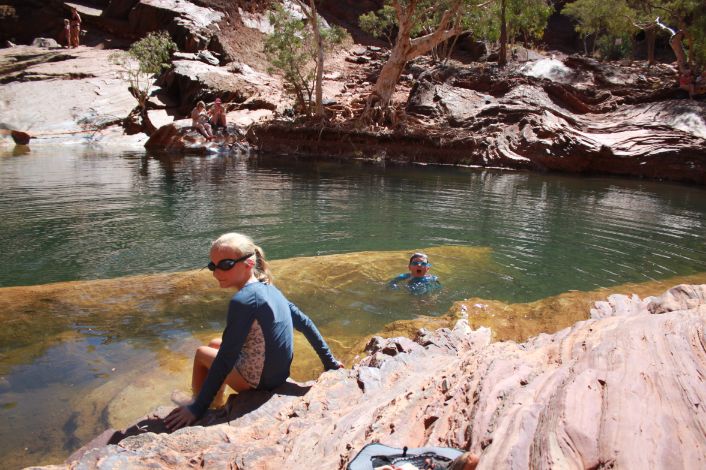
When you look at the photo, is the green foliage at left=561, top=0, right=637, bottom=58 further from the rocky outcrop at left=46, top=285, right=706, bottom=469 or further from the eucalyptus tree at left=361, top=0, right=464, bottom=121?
the rocky outcrop at left=46, top=285, right=706, bottom=469

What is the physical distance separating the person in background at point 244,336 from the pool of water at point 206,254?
3.27ft

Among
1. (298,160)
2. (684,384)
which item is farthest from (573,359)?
(298,160)

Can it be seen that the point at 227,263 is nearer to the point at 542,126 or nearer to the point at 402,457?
the point at 402,457

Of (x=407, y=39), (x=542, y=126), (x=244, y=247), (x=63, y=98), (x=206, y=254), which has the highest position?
(x=407, y=39)

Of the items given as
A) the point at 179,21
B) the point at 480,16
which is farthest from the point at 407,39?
the point at 179,21

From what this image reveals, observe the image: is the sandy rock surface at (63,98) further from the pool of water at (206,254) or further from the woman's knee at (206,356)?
the woman's knee at (206,356)

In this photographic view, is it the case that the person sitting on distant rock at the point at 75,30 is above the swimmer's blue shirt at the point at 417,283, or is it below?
above

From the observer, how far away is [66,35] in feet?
125

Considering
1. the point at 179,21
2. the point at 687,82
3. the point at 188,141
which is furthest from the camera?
the point at 179,21

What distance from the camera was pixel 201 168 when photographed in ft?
63.3

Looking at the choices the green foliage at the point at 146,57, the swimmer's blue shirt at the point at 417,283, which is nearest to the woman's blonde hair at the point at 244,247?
the swimmer's blue shirt at the point at 417,283

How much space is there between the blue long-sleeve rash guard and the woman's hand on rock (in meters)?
0.03

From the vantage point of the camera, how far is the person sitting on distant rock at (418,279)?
677 centimetres

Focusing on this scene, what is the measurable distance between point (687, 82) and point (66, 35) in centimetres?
4013
